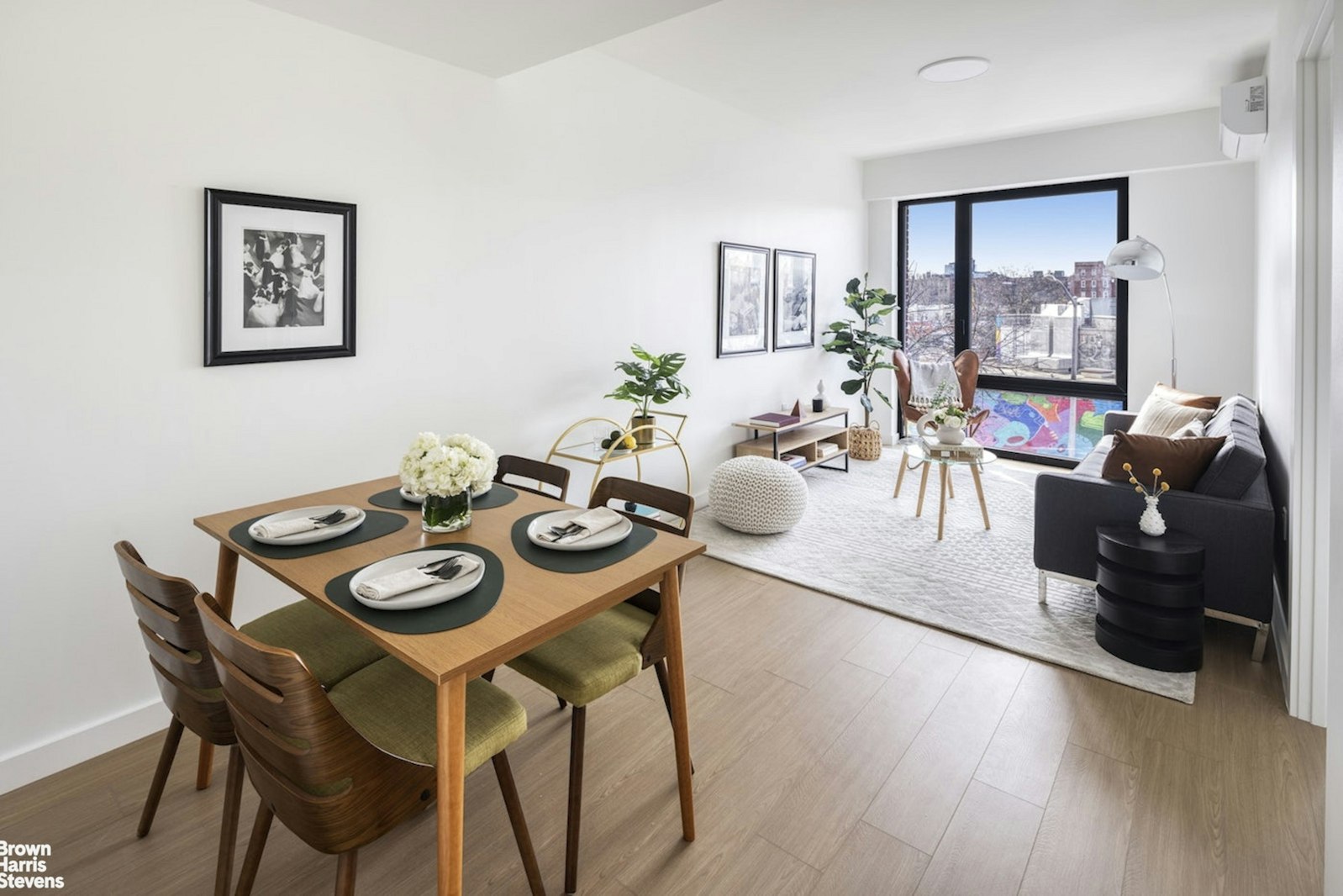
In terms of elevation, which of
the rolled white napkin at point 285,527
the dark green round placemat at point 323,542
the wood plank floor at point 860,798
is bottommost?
the wood plank floor at point 860,798

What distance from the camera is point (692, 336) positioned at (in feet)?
15.2

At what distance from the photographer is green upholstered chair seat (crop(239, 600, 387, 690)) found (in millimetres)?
1770

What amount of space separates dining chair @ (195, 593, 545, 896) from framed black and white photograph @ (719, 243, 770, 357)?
12.1 ft

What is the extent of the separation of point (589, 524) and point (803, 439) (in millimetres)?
3630

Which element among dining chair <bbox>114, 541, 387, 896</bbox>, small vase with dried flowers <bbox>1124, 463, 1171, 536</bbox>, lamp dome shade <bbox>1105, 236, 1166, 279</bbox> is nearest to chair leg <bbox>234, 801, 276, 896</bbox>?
dining chair <bbox>114, 541, 387, 896</bbox>

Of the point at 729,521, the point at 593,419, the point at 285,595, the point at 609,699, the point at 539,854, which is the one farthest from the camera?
the point at 729,521

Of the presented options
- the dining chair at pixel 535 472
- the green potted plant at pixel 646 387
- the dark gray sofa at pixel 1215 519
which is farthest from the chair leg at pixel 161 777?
the dark gray sofa at pixel 1215 519

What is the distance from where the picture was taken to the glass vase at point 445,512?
1.91 metres

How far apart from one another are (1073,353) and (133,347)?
247 inches

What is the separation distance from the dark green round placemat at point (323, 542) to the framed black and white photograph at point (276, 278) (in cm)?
78

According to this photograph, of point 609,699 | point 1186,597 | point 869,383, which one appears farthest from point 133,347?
point 869,383

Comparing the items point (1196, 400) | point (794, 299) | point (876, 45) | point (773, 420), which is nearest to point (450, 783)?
point (876, 45)

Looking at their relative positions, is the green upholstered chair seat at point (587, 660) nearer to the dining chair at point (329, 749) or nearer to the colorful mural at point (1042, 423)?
the dining chair at point (329, 749)

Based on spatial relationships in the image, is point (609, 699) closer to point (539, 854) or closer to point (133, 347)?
point (539, 854)
